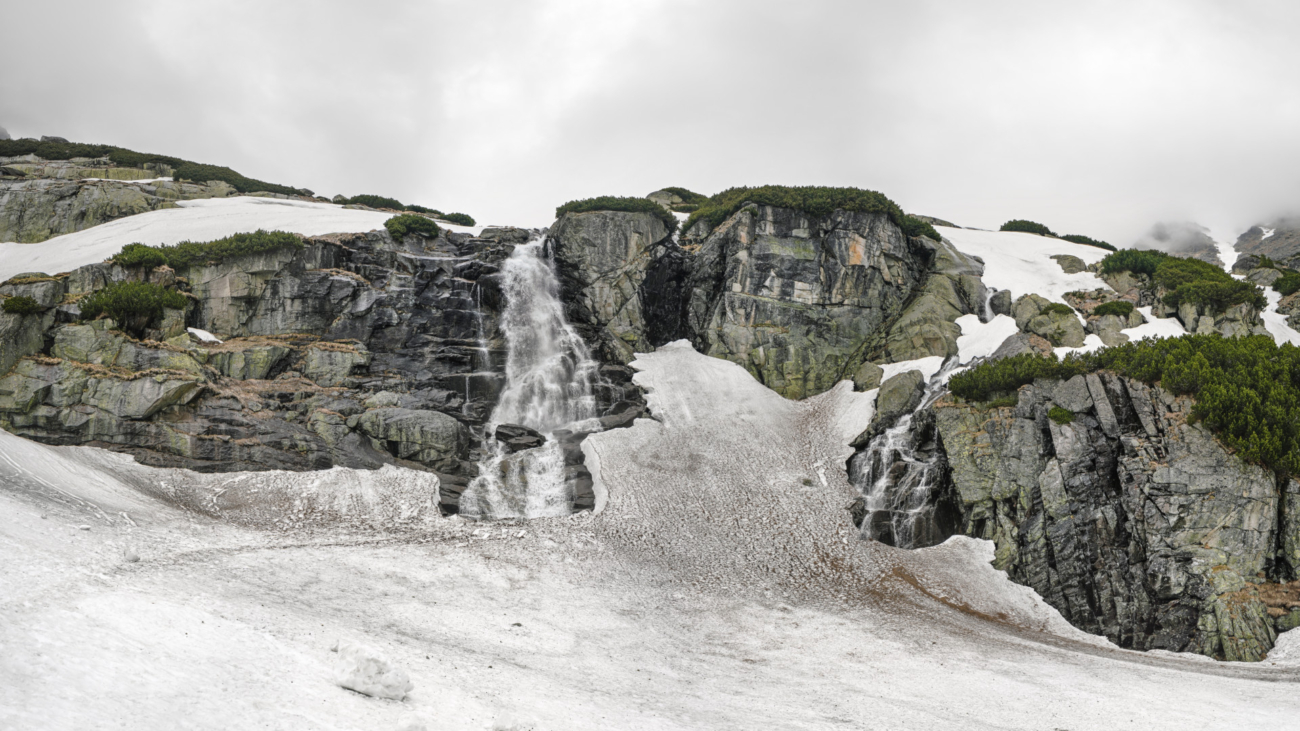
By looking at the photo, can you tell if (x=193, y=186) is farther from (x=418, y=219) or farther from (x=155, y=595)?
(x=155, y=595)

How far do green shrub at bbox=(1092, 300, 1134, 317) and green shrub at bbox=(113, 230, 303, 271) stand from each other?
140ft

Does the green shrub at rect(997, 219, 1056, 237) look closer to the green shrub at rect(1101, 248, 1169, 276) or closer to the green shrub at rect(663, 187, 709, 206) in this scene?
the green shrub at rect(1101, 248, 1169, 276)

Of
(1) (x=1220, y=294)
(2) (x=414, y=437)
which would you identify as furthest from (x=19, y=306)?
(1) (x=1220, y=294)

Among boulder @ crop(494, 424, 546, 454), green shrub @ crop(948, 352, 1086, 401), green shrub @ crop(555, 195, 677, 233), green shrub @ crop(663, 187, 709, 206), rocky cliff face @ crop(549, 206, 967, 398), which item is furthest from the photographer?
green shrub @ crop(663, 187, 709, 206)

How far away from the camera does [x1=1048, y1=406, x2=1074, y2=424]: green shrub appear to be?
22094mm

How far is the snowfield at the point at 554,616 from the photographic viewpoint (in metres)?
8.58

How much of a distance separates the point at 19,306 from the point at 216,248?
9.63m

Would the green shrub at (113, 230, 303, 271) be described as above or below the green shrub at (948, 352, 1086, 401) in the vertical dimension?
above

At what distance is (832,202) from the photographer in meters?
41.6

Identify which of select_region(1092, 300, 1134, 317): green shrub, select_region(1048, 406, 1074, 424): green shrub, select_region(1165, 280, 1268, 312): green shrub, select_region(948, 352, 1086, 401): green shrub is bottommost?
select_region(1048, 406, 1074, 424): green shrub

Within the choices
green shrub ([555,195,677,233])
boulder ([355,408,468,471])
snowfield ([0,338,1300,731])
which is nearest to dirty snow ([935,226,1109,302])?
snowfield ([0,338,1300,731])

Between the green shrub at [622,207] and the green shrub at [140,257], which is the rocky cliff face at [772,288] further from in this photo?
the green shrub at [140,257]

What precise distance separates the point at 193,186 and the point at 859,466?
5238 centimetres

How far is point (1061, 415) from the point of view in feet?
72.7
